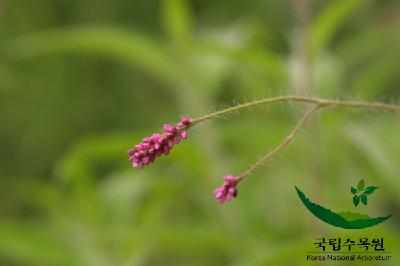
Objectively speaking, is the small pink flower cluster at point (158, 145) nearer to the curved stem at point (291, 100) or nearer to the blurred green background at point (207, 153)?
the curved stem at point (291, 100)

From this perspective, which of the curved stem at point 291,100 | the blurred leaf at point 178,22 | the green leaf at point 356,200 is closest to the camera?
the curved stem at point 291,100

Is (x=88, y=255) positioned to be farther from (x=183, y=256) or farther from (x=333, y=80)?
(x=333, y=80)

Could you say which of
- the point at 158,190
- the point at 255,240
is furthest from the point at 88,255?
the point at 255,240

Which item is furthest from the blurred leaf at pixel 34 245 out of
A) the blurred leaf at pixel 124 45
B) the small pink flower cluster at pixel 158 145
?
the small pink flower cluster at pixel 158 145

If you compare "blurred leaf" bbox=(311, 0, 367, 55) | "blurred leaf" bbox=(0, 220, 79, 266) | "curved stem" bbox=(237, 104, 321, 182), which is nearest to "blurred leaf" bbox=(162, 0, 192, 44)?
"blurred leaf" bbox=(311, 0, 367, 55)

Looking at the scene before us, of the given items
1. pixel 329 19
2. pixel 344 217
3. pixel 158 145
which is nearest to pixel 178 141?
pixel 158 145

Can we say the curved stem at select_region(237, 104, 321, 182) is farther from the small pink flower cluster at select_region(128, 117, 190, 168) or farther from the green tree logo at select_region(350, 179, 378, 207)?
the green tree logo at select_region(350, 179, 378, 207)
